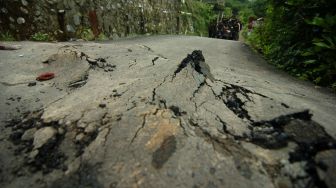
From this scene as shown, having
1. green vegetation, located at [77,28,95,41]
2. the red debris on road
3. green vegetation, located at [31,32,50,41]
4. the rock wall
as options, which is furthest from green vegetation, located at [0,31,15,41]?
the red debris on road

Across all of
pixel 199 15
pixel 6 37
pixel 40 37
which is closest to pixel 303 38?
pixel 40 37

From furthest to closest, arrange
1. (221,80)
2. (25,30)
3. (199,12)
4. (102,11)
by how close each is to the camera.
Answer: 1. (199,12)
2. (102,11)
3. (25,30)
4. (221,80)

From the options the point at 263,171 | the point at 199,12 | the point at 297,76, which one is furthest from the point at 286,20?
the point at 199,12

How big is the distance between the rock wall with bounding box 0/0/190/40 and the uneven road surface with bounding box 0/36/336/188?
3.44 metres

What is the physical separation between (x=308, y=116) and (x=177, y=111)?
46.1 inches

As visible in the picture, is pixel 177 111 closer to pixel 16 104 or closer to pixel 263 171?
pixel 263 171

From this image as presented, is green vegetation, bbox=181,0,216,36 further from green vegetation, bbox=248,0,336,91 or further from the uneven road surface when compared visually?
the uneven road surface

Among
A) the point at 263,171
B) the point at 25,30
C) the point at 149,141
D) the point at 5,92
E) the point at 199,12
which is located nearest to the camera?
the point at 263,171

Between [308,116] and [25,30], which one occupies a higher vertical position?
[25,30]

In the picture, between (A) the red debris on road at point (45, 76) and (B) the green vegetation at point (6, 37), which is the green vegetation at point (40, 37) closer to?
(B) the green vegetation at point (6, 37)

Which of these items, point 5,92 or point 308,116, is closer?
point 308,116

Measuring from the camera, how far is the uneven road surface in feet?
7.04

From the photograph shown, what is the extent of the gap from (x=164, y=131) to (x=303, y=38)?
3771 mm

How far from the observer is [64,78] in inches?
160
